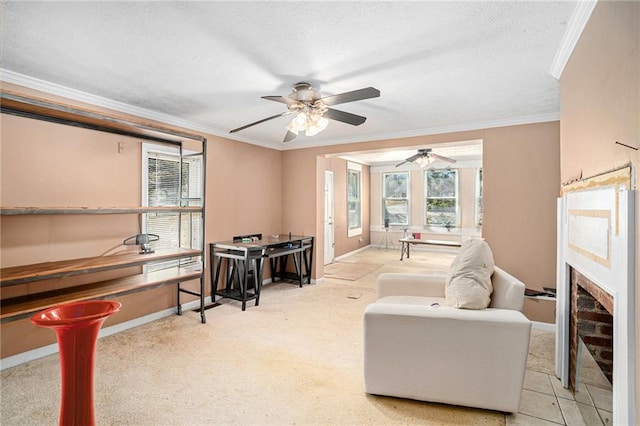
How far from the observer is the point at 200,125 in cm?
406

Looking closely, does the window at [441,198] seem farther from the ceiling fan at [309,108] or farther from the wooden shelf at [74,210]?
the wooden shelf at [74,210]

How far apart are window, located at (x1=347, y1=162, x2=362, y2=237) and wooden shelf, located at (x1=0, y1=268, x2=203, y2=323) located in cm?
500

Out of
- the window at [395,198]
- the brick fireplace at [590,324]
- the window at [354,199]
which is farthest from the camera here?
the window at [395,198]

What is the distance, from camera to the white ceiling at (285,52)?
1663mm

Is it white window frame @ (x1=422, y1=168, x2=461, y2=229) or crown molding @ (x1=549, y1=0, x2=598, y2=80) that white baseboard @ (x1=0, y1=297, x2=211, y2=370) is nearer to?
crown molding @ (x1=549, y1=0, x2=598, y2=80)

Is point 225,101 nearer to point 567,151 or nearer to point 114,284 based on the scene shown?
point 114,284

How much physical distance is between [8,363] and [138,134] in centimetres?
231

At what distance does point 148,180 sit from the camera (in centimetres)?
355

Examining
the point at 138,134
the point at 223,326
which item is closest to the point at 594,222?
the point at 223,326

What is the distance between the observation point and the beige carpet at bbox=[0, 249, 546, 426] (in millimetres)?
1965

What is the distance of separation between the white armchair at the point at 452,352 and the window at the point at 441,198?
6.40m

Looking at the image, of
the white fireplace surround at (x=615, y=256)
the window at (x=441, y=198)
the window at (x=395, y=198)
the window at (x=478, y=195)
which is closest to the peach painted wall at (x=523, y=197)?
the white fireplace surround at (x=615, y=256)

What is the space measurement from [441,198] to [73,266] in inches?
310

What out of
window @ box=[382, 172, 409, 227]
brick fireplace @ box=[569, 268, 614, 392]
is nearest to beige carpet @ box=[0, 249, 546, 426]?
brick fireplace @ box=[569, 268, 614, 392]
